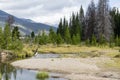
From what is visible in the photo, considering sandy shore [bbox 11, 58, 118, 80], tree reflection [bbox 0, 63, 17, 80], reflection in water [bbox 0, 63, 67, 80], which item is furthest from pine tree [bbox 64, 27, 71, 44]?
reflection in water [bbox 0, 63, 67, 80]

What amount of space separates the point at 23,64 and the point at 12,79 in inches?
737

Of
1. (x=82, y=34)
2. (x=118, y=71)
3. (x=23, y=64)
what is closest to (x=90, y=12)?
(x=82, y=34)

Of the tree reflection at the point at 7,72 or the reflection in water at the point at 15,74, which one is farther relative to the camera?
the tree reflection at the point at 7,72

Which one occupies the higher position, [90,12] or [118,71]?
[90,12]

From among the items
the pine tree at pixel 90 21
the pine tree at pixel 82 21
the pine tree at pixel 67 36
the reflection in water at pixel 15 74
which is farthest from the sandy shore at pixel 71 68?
the pine tree at pixel 82 21

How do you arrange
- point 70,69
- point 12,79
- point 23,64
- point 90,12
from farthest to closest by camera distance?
point 90,12 → point 23,64 → point 70,69 → point 12,79

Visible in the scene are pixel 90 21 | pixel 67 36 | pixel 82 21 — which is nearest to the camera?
pixel 67 36

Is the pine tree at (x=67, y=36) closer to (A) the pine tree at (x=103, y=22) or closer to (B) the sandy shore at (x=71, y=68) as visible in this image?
(A) the pine tree at (x=103, y=22)

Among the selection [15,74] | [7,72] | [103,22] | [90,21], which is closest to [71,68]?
[15,74]

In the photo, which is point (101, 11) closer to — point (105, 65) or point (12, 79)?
point (105, 65)

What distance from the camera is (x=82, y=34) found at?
6358 inches

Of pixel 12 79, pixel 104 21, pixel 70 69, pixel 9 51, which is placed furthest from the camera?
pixel 104 21

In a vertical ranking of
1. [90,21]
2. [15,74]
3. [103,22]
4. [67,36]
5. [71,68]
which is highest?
[90,21]

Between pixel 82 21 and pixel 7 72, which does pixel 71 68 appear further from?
pixel 82 21
